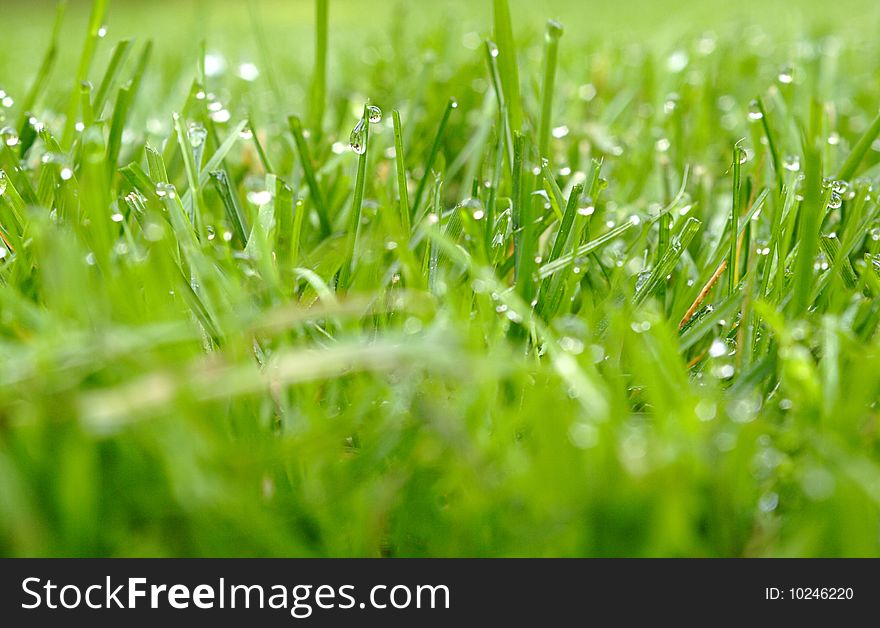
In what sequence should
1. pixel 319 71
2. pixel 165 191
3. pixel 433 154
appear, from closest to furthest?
1. pixel 165 191
2. pixel 433 154
3. pixel 319 71

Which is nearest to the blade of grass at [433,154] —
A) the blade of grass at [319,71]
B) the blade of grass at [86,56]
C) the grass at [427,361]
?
the grass at [427,361]

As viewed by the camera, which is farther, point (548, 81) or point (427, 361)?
point (548, 81)

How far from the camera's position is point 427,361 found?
504mm

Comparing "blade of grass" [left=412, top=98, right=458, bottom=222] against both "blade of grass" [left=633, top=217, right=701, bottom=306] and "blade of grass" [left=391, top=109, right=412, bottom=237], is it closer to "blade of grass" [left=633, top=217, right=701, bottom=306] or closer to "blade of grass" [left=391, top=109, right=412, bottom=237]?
"blade of grass" [left=391, top=109, right=412, bottom=237]

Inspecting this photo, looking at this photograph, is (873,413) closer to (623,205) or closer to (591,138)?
(623,205)

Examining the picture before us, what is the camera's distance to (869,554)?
448 millimetres

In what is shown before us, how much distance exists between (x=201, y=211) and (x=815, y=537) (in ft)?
1.89

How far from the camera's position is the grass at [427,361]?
46cm

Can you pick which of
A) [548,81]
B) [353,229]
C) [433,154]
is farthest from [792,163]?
[353,229]

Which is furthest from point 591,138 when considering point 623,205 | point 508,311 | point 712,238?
point 508,311

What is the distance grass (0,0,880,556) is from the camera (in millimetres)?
461

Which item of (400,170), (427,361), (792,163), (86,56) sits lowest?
(427,361)

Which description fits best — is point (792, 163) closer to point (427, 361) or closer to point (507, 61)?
point (507, 61)

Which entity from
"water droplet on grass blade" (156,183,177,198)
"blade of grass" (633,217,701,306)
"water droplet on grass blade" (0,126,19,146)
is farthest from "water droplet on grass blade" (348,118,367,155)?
"water droplet on grass blade" (0,126,19,146)
